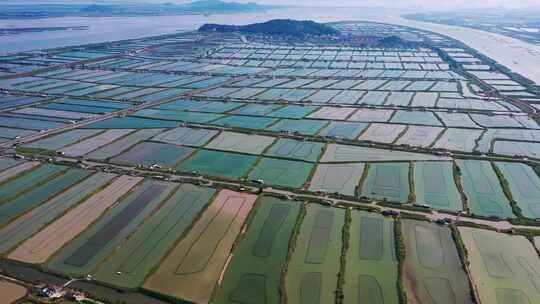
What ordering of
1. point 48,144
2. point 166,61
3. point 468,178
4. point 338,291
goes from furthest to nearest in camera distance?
point 166,61
point 48,144
point 468,178
point 338,291

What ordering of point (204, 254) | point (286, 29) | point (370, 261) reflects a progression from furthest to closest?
point (286, 29) < point (204, 254) < point (370, 261)

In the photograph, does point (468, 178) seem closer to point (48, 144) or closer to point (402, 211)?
point (402, 211)

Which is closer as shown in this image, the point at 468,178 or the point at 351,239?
the point at 351,239

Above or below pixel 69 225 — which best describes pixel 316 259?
below

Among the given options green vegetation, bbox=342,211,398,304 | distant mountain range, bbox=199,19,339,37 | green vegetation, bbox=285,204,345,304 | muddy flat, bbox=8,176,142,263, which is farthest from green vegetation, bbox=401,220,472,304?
distant mountain range, bbox=199,19,339,37

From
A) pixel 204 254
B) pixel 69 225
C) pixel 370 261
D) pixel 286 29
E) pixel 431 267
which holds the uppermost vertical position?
pixel 286 29

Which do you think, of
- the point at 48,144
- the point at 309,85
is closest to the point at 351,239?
the point at 48,144

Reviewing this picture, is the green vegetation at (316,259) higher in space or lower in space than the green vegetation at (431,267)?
higher

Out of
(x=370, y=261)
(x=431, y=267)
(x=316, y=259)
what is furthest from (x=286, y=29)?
(x=431, y=267)

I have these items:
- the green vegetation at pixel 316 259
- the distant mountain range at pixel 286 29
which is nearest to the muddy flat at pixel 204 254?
the green vegetation at pixel 316 259

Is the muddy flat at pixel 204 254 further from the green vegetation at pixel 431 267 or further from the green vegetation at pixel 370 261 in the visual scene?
the green vegetation at pixel 431 267

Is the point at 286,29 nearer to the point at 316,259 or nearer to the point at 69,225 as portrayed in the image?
the point at 69,225
